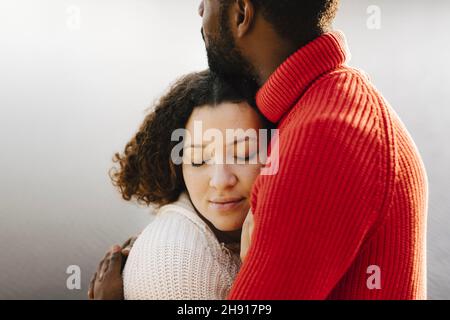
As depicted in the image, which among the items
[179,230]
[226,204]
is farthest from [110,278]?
[226,204]

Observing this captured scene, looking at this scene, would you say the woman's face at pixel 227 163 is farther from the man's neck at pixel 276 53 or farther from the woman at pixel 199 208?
the man's neck at pixel 276 53

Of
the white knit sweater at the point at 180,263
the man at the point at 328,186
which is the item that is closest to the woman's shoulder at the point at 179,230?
the white knit sweater at the point at 180,263

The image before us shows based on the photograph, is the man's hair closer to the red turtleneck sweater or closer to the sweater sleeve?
the red turtleneck sweater

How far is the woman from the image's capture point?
38.7 inches

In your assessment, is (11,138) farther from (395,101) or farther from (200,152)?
(395,101)

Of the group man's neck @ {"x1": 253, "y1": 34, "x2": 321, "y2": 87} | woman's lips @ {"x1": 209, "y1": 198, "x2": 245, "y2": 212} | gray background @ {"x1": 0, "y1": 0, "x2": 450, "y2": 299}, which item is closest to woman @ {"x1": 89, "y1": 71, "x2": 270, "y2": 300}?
woman's lips @ {"x1": 209, "y1": 198, "x2": 245, "y2": 212}

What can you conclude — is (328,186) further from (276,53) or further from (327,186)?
(276,53)

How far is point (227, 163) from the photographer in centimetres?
106

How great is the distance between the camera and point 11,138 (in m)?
1.52

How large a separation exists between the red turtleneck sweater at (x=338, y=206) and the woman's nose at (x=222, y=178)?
249mm

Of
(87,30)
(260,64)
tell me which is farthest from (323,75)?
(87,30)

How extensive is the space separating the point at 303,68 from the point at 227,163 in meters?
0.32

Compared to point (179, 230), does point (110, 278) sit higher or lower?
lower
